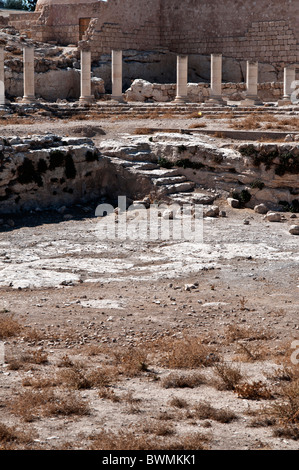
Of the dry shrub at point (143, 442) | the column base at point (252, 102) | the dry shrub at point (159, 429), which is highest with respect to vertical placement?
the column base at point (252, 102)

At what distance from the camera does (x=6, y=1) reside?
57.4 metres

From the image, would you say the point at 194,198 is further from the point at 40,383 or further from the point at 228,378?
the point at 40,383

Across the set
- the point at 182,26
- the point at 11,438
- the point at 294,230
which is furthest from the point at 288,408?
the point at 182,26

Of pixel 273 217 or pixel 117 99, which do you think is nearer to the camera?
pixel 273 217

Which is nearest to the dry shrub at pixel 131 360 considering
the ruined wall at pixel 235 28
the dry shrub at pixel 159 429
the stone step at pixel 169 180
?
the dry shrub at pixel 159 429

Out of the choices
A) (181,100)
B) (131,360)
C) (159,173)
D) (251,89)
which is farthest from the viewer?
(181,100)

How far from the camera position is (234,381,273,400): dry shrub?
7.87 meters

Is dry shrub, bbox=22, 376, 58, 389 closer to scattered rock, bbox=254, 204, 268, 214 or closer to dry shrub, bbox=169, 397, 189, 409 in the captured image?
dry shrub, bbox=169, 397, 189, 409

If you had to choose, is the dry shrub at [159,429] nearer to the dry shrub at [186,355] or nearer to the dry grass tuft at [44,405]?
the dry grass tuft at [44,405]

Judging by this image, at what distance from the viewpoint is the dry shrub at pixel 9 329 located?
10180mm

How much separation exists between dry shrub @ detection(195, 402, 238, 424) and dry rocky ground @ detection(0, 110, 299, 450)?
11mm

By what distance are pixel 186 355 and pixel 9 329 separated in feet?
8.99

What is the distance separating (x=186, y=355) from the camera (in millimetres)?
9148

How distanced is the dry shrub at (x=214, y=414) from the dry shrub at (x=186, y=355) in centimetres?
153
